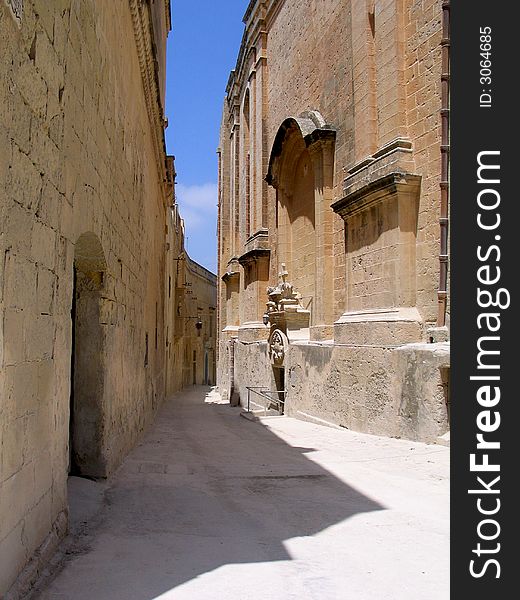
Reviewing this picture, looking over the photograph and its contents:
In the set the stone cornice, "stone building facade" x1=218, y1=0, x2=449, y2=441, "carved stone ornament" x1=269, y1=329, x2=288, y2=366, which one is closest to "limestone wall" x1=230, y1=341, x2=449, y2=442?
"stone building facade" x1=218, y1=0, x2=449, y2=441

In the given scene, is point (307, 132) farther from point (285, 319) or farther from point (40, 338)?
point (40, 338)

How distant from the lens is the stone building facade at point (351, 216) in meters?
9.16

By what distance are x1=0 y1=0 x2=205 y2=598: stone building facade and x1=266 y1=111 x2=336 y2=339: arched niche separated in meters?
7.29

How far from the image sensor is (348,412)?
11008mm

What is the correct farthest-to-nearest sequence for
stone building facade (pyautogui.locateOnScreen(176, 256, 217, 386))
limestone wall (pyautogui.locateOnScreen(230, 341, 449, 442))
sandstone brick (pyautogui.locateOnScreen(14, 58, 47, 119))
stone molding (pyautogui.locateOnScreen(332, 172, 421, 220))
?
1. stone building facade (pyautogui.locateOnScreen(176, 256, 217, 386))
2. stone molding (pyautogui.locateOnScreen(332, 172, 421, 220))
3. limestone wall (pyautogui.locateOnScreen(230, 341, 449, 442))
4. sandstone brick (pyautogui.locateOnScreen(14, 58, 47, 119))

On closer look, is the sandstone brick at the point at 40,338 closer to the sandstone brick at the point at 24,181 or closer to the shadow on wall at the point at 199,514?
the sandstone brick at the point at 24,181

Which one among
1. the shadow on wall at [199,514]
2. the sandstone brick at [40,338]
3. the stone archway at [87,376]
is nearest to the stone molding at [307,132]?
the shadow on wall at [199,514]

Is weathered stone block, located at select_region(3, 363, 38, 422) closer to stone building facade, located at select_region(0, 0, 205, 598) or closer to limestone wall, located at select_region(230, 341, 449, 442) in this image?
stone building facade, located at select_region(0, 0, 205, 598)

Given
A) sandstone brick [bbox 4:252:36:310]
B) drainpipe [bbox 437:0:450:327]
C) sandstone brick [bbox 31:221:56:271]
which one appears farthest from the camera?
drainpipe [bbox 437:0:450:327]

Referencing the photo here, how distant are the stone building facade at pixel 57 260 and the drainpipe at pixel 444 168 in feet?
14.4

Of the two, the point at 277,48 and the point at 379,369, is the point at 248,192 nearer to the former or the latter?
the point at 277,48

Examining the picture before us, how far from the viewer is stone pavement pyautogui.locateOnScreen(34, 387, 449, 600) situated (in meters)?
3.09

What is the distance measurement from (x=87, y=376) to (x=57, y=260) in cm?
194

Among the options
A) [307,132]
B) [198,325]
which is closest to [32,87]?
[307,132]
